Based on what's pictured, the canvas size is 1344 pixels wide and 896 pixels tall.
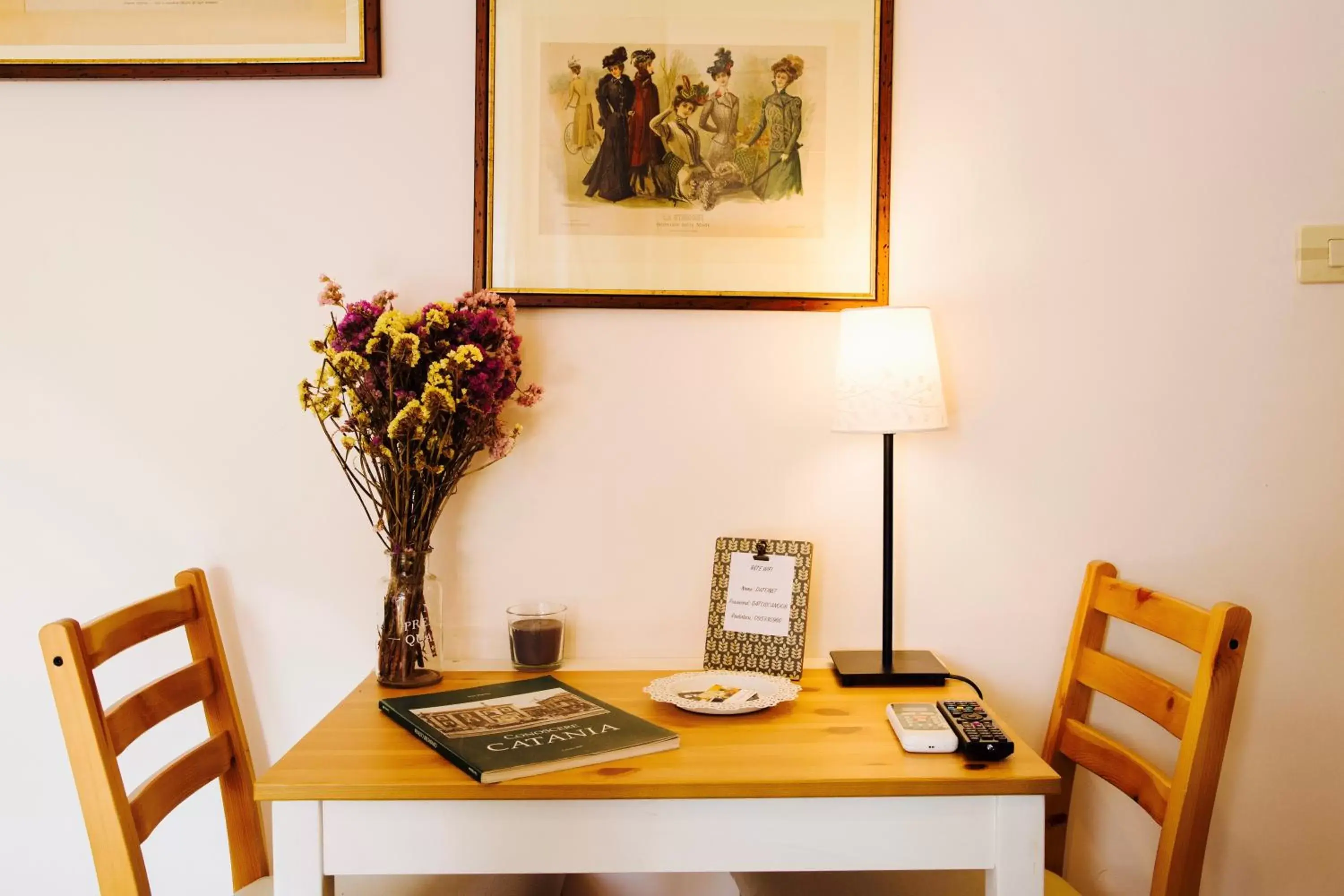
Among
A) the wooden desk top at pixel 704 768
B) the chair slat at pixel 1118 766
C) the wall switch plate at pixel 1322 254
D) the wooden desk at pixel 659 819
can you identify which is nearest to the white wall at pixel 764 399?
the wall switch plate at pixel 1322 254

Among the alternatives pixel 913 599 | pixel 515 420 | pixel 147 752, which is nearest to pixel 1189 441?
pixel 913 599

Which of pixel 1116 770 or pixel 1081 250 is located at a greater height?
pixel 1081 250

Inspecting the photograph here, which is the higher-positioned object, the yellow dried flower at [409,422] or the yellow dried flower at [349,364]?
the yellow dried flower at [349,364]

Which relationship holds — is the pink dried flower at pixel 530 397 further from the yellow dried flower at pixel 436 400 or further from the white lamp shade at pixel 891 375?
the white lamp shade at pixel 891 375

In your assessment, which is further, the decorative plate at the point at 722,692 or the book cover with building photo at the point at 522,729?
the decorative plate at the point at 722,692

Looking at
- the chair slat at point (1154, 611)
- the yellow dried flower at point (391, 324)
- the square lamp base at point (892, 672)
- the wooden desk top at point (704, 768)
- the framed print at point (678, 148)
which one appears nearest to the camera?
the wooden desk top at point (704, 768)

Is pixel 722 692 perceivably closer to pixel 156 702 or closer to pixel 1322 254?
pixel 156 702

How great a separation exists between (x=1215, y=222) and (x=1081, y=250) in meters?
0.24

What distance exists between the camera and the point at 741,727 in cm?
130

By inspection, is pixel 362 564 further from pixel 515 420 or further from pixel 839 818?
pixel 839 818

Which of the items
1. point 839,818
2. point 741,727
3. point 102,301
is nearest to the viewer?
point 839,818

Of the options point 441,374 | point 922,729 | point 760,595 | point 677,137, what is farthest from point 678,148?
point 922,729

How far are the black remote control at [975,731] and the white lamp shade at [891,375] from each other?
16.4 inches

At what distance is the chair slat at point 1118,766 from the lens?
4.16 ft
